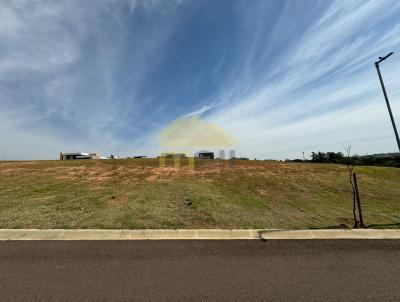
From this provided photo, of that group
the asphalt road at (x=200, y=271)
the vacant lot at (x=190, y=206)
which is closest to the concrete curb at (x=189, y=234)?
the asphalt road at (x=200, y=271)

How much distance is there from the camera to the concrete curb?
5.52m

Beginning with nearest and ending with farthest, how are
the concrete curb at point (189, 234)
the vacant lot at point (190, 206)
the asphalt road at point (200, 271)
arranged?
the asphalt road at point (200, 271)
the concrete curb at point (189, 234)
the vacant lot at point (190, 206)

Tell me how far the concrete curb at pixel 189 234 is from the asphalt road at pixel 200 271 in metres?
0.30

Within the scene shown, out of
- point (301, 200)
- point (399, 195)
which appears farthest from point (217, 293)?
point (399, 195)

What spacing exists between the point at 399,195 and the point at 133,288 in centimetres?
1473

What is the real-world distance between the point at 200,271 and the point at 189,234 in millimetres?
1785

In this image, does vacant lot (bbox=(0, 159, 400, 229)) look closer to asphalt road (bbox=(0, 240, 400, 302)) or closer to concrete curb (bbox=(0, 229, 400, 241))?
concrete curb (bbox=(0, 229, 400, 241))

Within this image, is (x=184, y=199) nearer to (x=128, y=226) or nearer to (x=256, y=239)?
(x=128, y=226)

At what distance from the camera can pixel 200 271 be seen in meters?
4.00

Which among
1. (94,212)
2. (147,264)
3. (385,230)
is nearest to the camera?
(147,264)

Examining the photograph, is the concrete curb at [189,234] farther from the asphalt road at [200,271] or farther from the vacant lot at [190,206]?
the vacant lot at [190,206]

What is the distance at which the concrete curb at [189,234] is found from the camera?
5523mm

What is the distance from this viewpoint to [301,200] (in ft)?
36.1

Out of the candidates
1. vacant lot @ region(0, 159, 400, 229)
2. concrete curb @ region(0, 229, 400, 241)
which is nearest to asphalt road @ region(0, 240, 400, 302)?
concrete curb @ region(0, 229, 400, 241)
